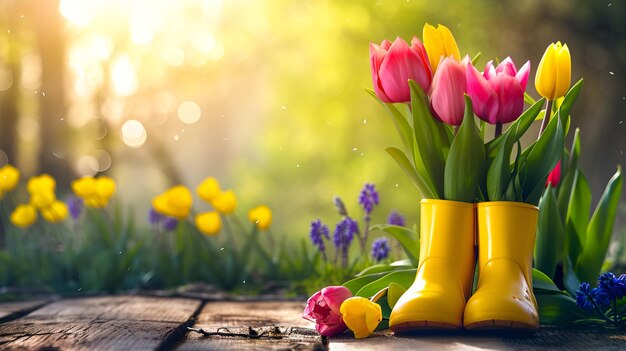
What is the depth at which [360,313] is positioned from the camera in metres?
1.46

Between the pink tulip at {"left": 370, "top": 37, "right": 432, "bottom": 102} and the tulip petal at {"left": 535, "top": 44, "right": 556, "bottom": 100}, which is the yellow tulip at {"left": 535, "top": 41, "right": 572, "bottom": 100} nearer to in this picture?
the tulip petal at {"left": 535, "top": 44, "right": 556, "bottom": 100}

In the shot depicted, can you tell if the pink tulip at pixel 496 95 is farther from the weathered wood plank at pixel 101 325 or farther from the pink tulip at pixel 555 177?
the weathered wood plank at pixel 101 325

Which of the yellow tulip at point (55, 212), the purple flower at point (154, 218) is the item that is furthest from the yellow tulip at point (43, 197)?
the purple flower at point (154, 218)

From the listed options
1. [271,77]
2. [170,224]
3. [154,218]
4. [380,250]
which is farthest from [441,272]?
[271,77]

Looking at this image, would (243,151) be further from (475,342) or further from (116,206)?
(475,342)

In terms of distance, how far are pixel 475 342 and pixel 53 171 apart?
4.54 metres

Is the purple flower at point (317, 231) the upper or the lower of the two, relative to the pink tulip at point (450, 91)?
lower

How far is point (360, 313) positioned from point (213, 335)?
0.33 m

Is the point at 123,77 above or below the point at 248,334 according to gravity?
above

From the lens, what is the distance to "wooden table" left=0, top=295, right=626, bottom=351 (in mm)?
1383

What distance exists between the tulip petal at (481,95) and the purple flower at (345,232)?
3.46 ft

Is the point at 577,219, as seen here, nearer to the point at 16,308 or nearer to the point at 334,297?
the point at 334,297

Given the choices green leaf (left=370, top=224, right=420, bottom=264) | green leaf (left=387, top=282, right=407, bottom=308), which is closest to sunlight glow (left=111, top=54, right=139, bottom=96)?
green leaf (left=370, top=224, right=420, bottom=264)

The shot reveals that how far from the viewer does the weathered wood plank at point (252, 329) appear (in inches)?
55.8
